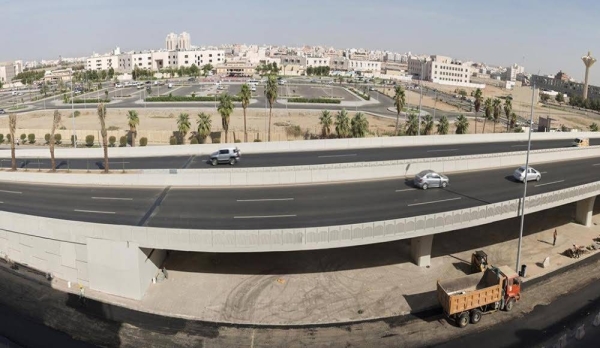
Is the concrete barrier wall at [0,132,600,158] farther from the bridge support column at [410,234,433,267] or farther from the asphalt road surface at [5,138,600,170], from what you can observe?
the bridge support column at [410,234,433,267]

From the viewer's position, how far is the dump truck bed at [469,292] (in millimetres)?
23969

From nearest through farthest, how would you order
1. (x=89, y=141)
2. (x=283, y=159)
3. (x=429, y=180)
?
(x=429, y=180) < (x=283, y=159) < (x=89, y=141)

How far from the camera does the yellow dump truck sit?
2416 cm

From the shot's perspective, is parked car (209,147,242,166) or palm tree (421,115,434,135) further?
palm tree (421,115,434,135)

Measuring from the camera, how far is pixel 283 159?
153 ft

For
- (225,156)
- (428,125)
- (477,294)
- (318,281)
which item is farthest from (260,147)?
(428,125)

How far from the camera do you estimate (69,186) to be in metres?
39.2

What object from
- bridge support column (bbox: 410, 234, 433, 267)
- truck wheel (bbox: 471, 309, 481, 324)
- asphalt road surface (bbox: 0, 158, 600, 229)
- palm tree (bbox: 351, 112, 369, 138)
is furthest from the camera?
palm tree (bbox: 351, 112, 369, 138)

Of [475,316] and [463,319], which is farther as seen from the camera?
[475,316]

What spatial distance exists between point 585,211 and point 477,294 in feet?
77.1

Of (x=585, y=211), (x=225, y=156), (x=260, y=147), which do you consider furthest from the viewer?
(x=260, y=147)

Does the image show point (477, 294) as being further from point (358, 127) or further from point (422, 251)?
→ point (358, 127)

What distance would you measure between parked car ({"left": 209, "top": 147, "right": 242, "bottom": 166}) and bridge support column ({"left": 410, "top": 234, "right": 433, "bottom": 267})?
2088cm

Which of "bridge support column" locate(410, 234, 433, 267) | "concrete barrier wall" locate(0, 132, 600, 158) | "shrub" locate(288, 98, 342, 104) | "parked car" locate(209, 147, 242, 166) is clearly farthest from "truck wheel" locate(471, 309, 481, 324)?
"shrub" locate(288, 98, 342, 104)
